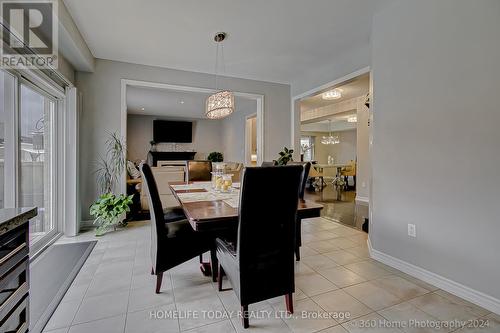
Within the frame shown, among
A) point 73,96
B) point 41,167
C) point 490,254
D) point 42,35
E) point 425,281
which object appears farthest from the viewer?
point 73,96

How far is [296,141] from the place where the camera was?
199 inches

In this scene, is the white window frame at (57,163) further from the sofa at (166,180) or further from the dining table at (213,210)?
the dining table at (213,210)

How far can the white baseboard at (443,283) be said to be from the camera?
1.75m

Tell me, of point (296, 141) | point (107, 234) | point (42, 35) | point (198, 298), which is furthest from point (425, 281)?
point (42, 35)

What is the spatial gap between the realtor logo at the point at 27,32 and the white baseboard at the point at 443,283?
12.9 ft

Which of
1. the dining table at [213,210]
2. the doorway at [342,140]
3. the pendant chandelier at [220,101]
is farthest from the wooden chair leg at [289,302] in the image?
the pendant chandelier at [220,101]

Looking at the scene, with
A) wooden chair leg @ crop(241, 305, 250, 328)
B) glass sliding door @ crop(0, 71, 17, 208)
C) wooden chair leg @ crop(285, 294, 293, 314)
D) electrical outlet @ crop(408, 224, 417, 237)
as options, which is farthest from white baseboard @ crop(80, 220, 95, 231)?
electrical outlet @ crop(408, 224, 417, 237)

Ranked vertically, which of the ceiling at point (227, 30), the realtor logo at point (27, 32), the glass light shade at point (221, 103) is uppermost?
the ceiling at point (227, 30)

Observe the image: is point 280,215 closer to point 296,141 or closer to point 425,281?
point 425,281

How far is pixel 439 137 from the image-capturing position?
2053mm

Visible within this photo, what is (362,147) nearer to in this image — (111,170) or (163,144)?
(111,170)

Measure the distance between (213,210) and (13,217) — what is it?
1.05 m

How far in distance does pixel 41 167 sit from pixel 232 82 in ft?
10.4

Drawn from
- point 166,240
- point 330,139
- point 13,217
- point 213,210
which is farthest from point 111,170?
point 330,139
